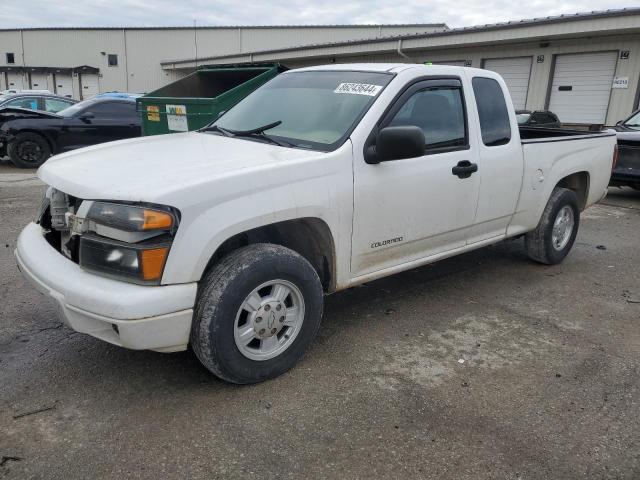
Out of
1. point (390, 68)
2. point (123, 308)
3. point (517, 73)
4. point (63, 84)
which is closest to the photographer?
point (123, 308)

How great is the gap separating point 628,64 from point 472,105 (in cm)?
1233

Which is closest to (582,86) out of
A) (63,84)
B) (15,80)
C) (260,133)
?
(260,133)

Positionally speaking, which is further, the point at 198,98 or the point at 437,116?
the point at 198,98

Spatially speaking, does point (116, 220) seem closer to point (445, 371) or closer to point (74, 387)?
point (74, 387)

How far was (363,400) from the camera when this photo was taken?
3.04 metres

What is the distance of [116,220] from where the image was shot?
2.65 m

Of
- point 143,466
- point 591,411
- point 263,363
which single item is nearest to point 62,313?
point 143,466

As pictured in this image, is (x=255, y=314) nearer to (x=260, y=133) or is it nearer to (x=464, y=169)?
(x=260, y=133)

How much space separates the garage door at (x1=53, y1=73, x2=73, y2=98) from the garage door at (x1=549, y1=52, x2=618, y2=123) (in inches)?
1620

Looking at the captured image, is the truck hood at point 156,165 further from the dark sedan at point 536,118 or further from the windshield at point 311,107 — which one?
the dark sedan at point 536,118

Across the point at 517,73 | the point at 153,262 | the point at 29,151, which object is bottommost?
the point at 29,151

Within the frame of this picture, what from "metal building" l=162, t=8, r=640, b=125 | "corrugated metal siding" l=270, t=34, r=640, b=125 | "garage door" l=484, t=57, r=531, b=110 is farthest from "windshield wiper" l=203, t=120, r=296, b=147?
"garage door" l=484, t=57, r=531, b=110

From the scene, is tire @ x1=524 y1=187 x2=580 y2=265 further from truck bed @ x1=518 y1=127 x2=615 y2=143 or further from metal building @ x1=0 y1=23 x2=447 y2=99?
metal building @ x1=0 y1=23 x2=447 y2=99

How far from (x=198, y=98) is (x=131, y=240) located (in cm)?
600
